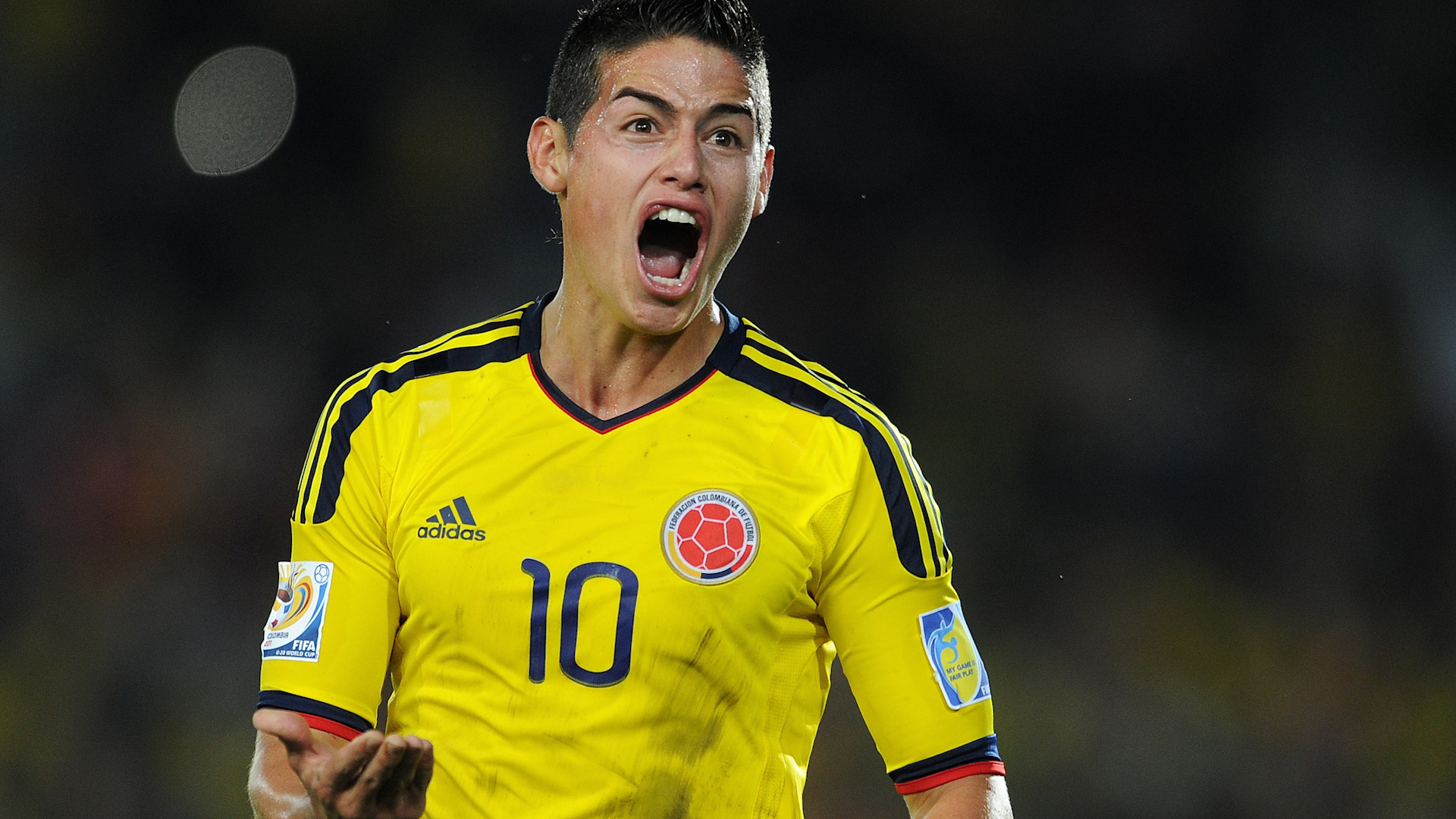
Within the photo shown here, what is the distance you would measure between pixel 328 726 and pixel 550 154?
3.40ft

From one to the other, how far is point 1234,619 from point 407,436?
3510 mm

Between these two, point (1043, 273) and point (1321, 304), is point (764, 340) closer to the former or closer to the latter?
point (1043, 273)

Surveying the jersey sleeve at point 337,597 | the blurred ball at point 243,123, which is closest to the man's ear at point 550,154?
the jersey sleeve at point 337,597

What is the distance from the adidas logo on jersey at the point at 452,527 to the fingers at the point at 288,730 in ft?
1.49

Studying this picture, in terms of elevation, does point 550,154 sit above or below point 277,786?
above

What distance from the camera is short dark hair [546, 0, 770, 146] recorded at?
7.16ft

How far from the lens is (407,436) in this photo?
7.09 feet

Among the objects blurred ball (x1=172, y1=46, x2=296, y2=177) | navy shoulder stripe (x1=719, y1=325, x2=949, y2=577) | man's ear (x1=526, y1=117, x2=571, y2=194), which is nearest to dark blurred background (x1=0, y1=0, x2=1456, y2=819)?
blurred ball (x1=172, y1=46, x2=296, y2=177)

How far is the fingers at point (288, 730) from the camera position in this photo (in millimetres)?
1612

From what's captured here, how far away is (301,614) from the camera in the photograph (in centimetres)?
210

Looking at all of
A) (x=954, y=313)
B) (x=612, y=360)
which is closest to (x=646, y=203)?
(x=612, y=360)

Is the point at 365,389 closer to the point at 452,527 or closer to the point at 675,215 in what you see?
the point at 452,527

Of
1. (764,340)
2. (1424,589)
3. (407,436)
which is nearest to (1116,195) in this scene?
(1424,589)

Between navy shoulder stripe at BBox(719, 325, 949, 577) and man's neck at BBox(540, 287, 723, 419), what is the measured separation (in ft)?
0.28
